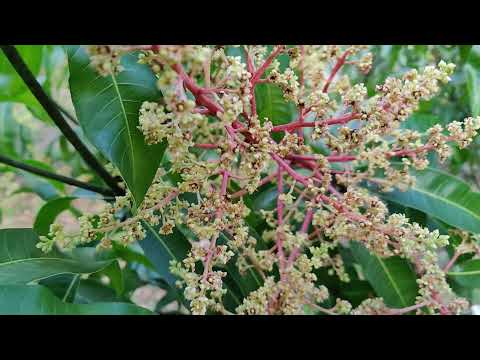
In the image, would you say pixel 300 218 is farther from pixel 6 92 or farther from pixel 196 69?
pixel 6 92

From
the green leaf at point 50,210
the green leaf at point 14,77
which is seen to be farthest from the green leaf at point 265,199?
the green leaf at point 14,77

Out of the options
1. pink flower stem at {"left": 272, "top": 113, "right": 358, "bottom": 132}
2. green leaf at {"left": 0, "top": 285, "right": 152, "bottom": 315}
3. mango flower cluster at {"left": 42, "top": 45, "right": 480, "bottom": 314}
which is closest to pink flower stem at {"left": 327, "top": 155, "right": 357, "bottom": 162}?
mango flower cluster at {"left": 42, "top": 45, "right": 480, "bottom": 314}

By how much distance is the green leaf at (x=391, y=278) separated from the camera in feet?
4.23

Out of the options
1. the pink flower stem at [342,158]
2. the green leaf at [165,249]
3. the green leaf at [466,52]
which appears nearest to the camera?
the pink flower stem at [342,158]

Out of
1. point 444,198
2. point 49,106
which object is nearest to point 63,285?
point 49,106

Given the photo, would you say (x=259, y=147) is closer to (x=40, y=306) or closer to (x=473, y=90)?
(x=40, y=306)

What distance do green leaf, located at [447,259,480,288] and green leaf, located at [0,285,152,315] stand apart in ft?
3.01

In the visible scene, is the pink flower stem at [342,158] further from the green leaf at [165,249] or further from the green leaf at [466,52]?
the green leaf at [466,52]

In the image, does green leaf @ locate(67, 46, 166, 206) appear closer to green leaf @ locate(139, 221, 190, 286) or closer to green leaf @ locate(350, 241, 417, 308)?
green leaf @ locate(139, 221, 190, 286)

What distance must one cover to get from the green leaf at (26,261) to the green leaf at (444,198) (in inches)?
31.3

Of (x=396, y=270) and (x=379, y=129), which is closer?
(x=379, y=129)
